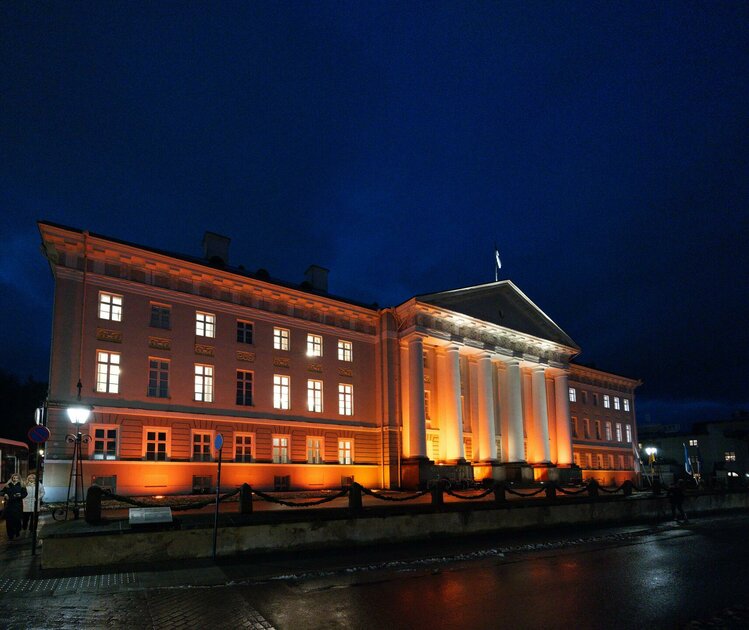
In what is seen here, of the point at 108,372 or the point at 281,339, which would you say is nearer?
the point at 108,372

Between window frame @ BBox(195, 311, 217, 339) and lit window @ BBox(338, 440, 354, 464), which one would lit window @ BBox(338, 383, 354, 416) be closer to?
lit window @ BBox(338, 440, 354, 464)

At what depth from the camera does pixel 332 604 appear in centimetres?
950

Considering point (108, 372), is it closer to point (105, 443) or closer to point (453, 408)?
point (105, 443)

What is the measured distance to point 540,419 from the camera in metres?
45.8

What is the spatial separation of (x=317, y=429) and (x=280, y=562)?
2003 cm

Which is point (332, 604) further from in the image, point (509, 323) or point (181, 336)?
point (509, 323)

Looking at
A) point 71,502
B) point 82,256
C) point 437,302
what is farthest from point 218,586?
point 437,302

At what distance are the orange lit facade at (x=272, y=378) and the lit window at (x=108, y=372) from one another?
0.05m

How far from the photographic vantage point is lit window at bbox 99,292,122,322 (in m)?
26.8

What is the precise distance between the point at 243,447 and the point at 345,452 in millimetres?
7028

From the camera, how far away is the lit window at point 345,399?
35.4m

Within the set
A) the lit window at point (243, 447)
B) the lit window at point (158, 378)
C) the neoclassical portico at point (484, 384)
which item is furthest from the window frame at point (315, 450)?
the lit window at point (158, 378)

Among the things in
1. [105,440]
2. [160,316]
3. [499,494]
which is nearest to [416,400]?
[499,494]

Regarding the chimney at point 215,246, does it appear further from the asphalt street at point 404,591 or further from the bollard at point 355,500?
the asphalt street at point 404,591
